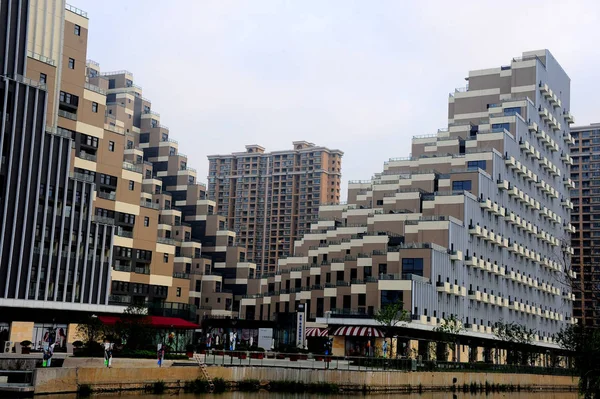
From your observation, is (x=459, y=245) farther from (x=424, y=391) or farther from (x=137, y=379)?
(x=137, y=379)

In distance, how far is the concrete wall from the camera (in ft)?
147

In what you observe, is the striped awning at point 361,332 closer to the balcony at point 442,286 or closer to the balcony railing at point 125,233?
the balcony at point 442,286

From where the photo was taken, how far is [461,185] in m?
111

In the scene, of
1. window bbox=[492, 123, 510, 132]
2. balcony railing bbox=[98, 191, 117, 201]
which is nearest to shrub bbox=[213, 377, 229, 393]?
balcony railing bbox=[98, 191, 117, 201]

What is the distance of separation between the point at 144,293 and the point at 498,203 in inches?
2104

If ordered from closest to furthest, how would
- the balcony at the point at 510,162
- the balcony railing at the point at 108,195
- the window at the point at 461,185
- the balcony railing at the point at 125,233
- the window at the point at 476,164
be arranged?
the balcony railing at the point at 108,195
the balcony railing at the point at 125,233
the window at the point at 461,185
the window at the point at 476,164
the balcony at the point at 510,162

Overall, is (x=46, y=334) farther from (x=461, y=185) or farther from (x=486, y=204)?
(x=486, y=204)

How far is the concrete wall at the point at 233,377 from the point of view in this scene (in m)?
44.8

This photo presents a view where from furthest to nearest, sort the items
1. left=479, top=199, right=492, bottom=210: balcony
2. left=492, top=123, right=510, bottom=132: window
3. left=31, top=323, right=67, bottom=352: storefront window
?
left=492, top=123, right=510, bottom=132: window, left=479, top=199, right=492, bottom=210: balcony, left=31, top=323, right=67, bottom=352: storefront window

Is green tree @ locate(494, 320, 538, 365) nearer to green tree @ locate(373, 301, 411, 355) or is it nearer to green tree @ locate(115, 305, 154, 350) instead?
green tree @ locate(373, 301, 411, 355)

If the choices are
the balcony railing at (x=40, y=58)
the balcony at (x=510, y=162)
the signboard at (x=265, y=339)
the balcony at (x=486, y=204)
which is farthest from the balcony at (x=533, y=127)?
the balcony railing at (x=40, y=58)

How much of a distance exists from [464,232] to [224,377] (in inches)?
2352

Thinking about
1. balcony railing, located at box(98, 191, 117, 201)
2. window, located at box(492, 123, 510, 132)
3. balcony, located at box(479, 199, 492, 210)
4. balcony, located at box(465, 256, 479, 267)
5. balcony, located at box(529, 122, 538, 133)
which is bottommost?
balcony, located at box(465, 256, 479, 267)

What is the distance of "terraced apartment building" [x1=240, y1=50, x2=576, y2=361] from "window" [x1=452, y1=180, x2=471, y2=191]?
6.0 inches
